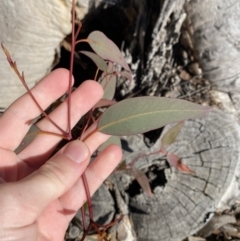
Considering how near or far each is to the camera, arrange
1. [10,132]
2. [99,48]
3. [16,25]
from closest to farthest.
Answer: [99,48], [10,132], [16,25]

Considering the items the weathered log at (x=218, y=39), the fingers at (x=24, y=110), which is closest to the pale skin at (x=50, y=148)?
the fingers at (x=24, y=110)

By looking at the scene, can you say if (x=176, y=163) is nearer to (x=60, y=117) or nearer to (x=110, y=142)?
(x=110, y=142)

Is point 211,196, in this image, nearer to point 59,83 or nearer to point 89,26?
point 59,83

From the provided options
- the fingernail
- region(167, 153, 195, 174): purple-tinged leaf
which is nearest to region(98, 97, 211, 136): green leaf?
the fingernail

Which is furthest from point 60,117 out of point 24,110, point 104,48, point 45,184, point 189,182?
point 189,182

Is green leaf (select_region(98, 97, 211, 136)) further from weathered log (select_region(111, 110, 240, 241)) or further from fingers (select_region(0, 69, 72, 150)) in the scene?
weathered log (select_region(111, 110, 240, 241))

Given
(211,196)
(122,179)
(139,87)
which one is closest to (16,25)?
→ (139,87)
